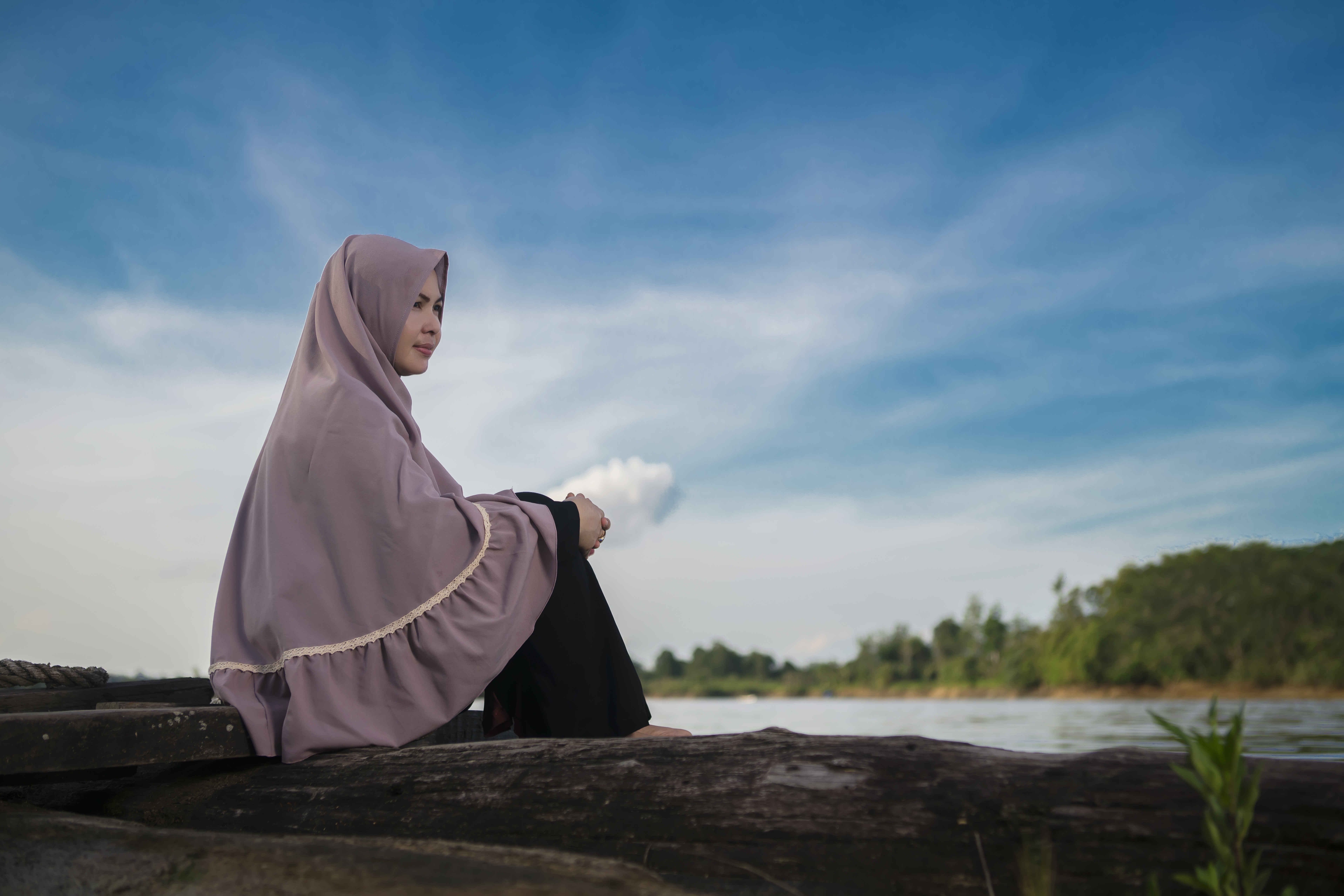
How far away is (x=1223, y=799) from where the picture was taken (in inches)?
46.5

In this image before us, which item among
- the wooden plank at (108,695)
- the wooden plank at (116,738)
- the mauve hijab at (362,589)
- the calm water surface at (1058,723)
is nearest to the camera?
the wooden plank at (116,738)

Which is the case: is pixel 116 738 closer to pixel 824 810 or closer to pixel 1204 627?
pixel 824 810

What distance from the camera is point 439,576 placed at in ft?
7.94

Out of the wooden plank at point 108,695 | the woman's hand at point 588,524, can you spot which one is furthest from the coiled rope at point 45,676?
the woman's hand at point 588,524

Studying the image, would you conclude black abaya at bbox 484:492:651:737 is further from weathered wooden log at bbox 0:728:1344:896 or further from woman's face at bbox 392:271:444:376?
woman's face at bbox 392:271:444:376

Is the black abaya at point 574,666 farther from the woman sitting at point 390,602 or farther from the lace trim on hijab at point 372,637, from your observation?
the lace trim on hijab at point 372,637

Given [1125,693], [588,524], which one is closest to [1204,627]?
[1125,693]

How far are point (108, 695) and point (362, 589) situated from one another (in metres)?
1.12

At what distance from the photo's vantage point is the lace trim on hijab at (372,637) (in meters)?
2.36

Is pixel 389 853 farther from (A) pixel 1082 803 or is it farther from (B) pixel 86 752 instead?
(A) pixel 1082 803

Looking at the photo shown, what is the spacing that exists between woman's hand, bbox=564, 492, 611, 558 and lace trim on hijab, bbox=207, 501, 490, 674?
11.1 inches

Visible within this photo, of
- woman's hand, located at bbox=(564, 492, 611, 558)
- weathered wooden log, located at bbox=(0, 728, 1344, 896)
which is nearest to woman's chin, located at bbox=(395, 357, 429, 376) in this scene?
woman's hand, located at bbox=(564, 492, 611, 558)

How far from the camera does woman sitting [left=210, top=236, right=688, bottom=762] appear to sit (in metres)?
2.35

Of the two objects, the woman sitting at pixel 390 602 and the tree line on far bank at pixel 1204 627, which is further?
the tree line on far bank at pixel 1204 627
